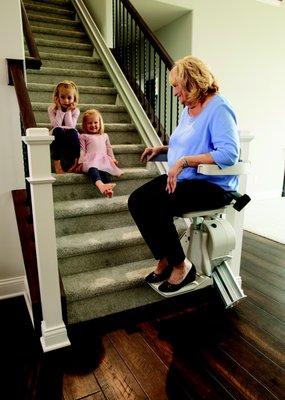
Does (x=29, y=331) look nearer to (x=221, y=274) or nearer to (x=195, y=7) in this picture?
(x=221, y=274)

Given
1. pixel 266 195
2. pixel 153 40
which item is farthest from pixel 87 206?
pixel 266 195

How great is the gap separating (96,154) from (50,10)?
331 centimetres

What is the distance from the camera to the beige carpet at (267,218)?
3.40 meters

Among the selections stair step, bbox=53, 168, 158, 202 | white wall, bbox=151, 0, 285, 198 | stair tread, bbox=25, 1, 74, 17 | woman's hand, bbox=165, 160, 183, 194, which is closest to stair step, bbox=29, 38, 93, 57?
stair tread, bbox=25, 1, 74, 17

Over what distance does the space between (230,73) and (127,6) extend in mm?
1804

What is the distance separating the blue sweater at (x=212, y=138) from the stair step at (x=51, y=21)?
11.5ft

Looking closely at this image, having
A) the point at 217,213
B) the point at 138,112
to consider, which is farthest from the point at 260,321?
the point at 138,112

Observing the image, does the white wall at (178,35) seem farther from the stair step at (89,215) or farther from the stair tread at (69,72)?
the stair step at (89,215)

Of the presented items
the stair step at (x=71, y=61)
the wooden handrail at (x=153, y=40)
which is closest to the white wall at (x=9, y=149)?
the wooden handrail at (x=153, y=40)

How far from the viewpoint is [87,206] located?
2256 millimetres

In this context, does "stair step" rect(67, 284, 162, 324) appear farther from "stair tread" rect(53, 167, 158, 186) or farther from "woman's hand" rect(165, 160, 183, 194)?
"stair tread" rect(53, 167, 158, 186)

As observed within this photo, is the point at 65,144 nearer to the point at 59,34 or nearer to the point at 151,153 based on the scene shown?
the point at 151,153

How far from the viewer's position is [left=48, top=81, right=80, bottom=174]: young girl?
2.42 m

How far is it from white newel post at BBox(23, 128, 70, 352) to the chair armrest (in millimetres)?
706
